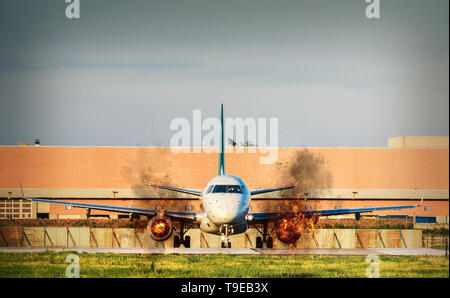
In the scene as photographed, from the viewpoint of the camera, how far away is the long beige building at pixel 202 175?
78875 mm

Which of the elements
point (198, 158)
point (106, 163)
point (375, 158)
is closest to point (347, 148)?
point (375, 158)

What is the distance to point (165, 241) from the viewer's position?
4806 cm

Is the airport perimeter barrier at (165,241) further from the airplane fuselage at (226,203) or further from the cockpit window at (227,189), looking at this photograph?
the cockpit window at (227,189)

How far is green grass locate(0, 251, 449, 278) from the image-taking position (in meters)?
30.8

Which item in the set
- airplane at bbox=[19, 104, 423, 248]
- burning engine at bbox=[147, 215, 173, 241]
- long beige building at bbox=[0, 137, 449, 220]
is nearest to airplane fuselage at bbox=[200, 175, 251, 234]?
airplane at bbox=[19, 104, 423, 248]

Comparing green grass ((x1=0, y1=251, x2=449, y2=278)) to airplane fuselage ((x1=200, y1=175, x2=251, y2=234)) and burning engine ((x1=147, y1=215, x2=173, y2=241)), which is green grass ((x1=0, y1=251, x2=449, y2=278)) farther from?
burning engine ((x1=147, y1=215, x2=173, y2=241))

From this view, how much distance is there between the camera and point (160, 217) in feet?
147

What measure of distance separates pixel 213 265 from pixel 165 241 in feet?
47.1

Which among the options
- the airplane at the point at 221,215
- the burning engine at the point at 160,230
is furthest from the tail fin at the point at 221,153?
the burning engine at the point at 160,230

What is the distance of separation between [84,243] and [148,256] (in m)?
10.00

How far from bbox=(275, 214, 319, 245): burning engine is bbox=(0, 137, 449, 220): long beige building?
1050 inches

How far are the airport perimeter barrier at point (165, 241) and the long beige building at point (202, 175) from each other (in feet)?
94.2

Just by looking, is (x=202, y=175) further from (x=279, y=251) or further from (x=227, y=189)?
(x=227, y=189)

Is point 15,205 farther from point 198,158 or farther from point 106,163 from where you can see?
point 198,158
